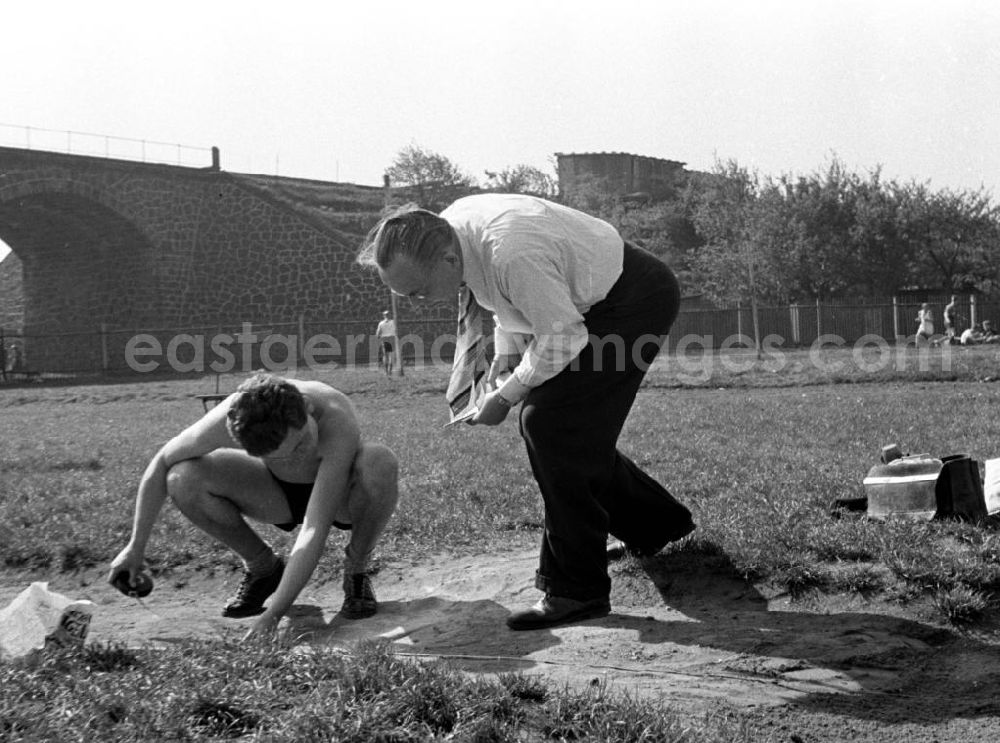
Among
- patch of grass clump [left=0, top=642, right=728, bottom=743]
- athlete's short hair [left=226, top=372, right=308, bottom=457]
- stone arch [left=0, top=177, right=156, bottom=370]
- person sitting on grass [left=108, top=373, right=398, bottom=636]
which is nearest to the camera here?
patch of grass clump [left=0, top=642, right=728, bottom=743]

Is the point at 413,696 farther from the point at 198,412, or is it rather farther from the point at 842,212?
the point at 842,212

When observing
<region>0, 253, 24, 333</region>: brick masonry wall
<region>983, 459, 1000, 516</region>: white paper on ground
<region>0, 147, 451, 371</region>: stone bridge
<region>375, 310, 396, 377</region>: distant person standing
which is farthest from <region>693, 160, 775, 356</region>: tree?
<region>983, 459, 1000, 516</region>: white paper on ground

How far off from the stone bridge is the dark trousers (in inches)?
1307

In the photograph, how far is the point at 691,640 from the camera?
3.83 metres

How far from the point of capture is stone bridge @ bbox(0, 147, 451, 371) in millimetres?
37375

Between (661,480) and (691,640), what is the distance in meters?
3.10

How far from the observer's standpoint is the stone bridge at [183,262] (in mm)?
37375

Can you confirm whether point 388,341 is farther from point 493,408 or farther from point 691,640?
point 691,640

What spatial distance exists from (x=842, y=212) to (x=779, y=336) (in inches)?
641

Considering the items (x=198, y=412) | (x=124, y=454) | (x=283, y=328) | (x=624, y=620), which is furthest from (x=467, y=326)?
(x=283, y=328)

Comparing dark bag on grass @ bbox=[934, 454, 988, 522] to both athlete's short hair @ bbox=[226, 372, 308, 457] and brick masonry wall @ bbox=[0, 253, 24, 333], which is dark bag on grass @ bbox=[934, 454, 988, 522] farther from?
brick masonry wall @ bbox=[0, 253, 24, 333]

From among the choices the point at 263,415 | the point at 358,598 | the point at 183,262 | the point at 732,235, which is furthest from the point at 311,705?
the point at 732,235

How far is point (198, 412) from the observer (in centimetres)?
1662

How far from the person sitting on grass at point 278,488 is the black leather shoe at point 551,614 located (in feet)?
2.62
